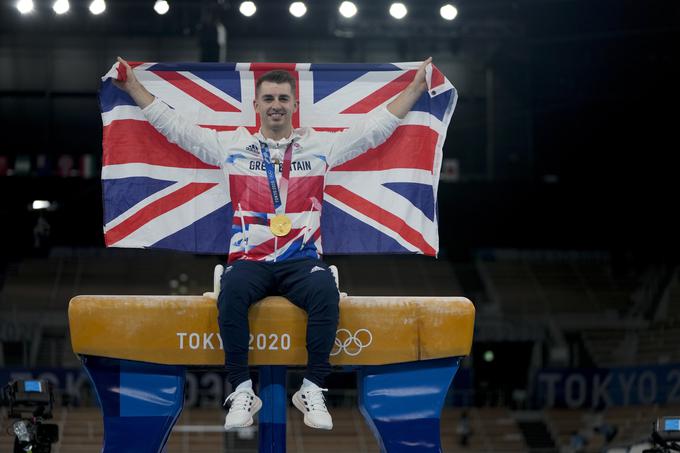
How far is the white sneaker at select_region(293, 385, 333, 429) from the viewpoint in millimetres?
4617

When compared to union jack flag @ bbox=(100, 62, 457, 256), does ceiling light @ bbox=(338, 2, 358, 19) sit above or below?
above

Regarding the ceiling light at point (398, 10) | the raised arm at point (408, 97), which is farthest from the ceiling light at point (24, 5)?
the raised arm at point (408, 97)

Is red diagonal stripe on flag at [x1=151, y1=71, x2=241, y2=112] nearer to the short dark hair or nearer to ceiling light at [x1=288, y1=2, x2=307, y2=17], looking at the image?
the short dark hair

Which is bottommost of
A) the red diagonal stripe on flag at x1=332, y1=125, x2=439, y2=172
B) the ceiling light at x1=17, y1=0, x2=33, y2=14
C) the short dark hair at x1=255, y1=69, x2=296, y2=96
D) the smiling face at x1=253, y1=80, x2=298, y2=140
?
the red diagonal stripe on flag at x1=332, y1=125, x2=439, y2=172

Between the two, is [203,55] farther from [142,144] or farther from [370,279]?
[142,144]

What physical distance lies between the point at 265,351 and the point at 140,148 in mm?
1415

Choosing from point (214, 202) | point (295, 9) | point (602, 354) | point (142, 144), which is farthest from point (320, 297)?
point (602, 354)

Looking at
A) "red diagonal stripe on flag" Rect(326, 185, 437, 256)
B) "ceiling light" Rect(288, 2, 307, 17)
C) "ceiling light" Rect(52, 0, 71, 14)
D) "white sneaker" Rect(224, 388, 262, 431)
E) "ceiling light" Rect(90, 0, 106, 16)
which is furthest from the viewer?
"ceiling light" Rect(288, 2, 307, 17)

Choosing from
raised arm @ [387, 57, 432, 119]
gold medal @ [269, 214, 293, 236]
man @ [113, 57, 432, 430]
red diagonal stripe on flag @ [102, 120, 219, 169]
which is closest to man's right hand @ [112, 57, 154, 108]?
man @ [113, 57, 432, 430]

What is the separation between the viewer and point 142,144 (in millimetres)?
5422

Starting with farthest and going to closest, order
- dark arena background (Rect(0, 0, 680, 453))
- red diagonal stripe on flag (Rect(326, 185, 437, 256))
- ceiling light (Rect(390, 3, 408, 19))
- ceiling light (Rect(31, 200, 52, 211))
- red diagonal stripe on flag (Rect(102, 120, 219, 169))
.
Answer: ceiling light (Rect(31, 200, 52, 211)), dark arena background (Rect(0, 0, 680, 453)), ceiling light (Rect(390, 3, 408, 19)), red diagonal stripe on flag (Rect(326, 185, 437, 256)), red diagonal stripe on flag (Rect(102, 120, 219, 169))

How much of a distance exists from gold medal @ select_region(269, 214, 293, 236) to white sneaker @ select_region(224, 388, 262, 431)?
757 millimetres

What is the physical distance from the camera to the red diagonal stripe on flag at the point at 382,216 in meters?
5.52

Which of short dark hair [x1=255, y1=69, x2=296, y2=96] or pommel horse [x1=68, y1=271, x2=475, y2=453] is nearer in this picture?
pommel horse [x1=68, y1=271, x2=475, y2=453]
